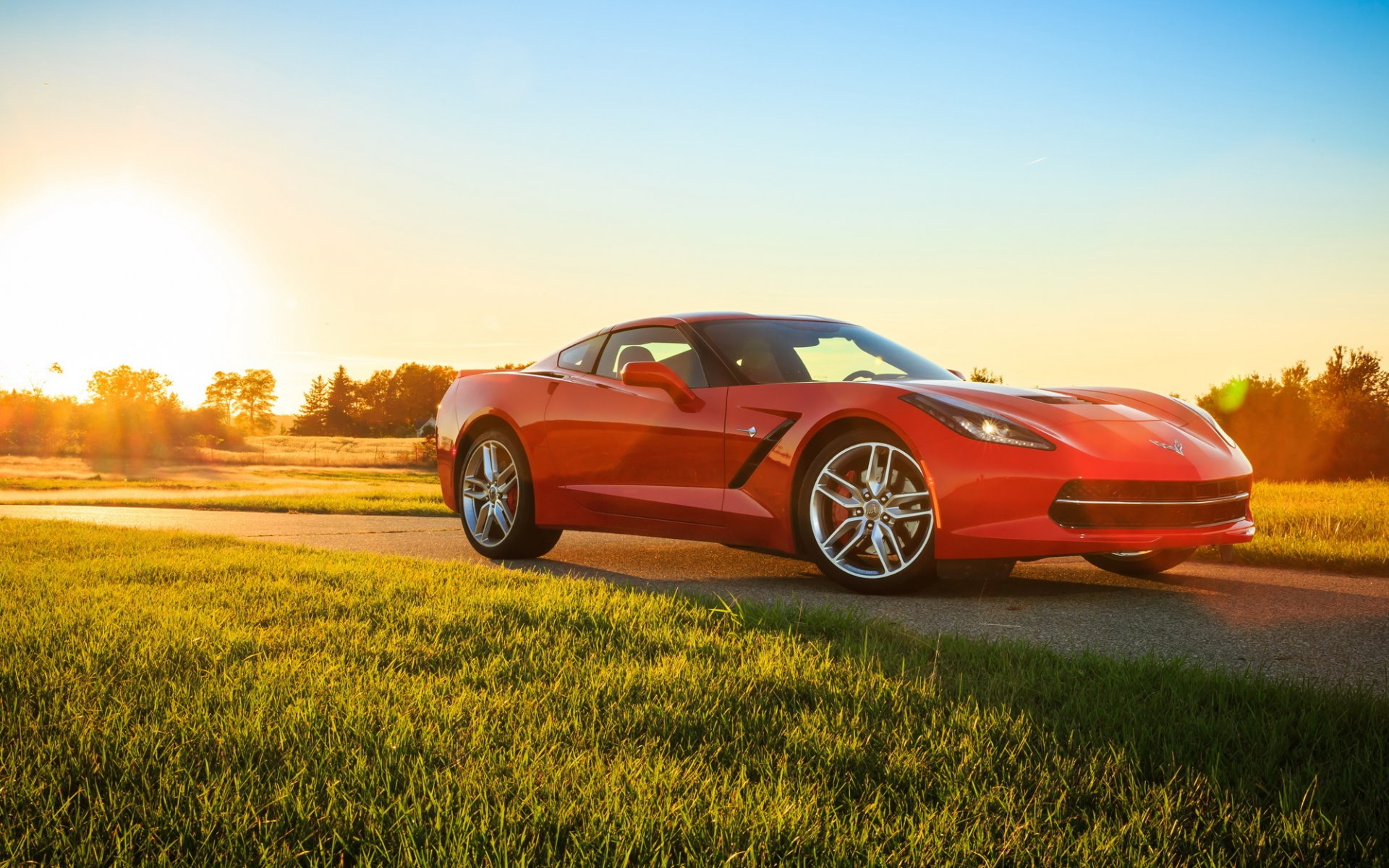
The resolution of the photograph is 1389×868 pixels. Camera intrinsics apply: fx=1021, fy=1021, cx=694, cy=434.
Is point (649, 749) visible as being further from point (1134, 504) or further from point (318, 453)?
point (318, 453)

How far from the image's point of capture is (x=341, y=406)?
10525cm

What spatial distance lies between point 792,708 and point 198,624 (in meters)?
2.23

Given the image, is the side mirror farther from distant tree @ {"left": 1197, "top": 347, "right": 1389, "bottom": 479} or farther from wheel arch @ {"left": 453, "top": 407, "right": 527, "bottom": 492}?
distant tree @ {"left": 1197, "top": 347, "right": 1389, "bottom": 479}

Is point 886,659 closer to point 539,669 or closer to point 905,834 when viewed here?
point 539,669

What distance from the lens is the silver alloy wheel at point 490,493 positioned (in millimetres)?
6672

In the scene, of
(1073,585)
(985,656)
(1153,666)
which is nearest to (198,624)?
(985,656)

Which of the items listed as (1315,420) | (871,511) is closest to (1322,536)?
(871,511)

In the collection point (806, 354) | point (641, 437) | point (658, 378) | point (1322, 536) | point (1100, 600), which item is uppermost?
point (806, 354)

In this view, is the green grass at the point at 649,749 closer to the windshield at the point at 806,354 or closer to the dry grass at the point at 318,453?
the windshield at the point at 806,354

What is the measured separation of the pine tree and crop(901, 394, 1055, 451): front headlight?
356ft

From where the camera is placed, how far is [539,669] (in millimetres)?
3012

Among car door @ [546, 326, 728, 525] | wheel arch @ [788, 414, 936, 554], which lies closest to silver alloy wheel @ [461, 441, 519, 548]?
car door @ [546, 326, 728, 525]

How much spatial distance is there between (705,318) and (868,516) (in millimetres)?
1785

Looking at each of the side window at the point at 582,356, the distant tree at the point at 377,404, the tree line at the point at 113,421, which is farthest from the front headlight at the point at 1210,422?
the distant tree at the point at 377,404
